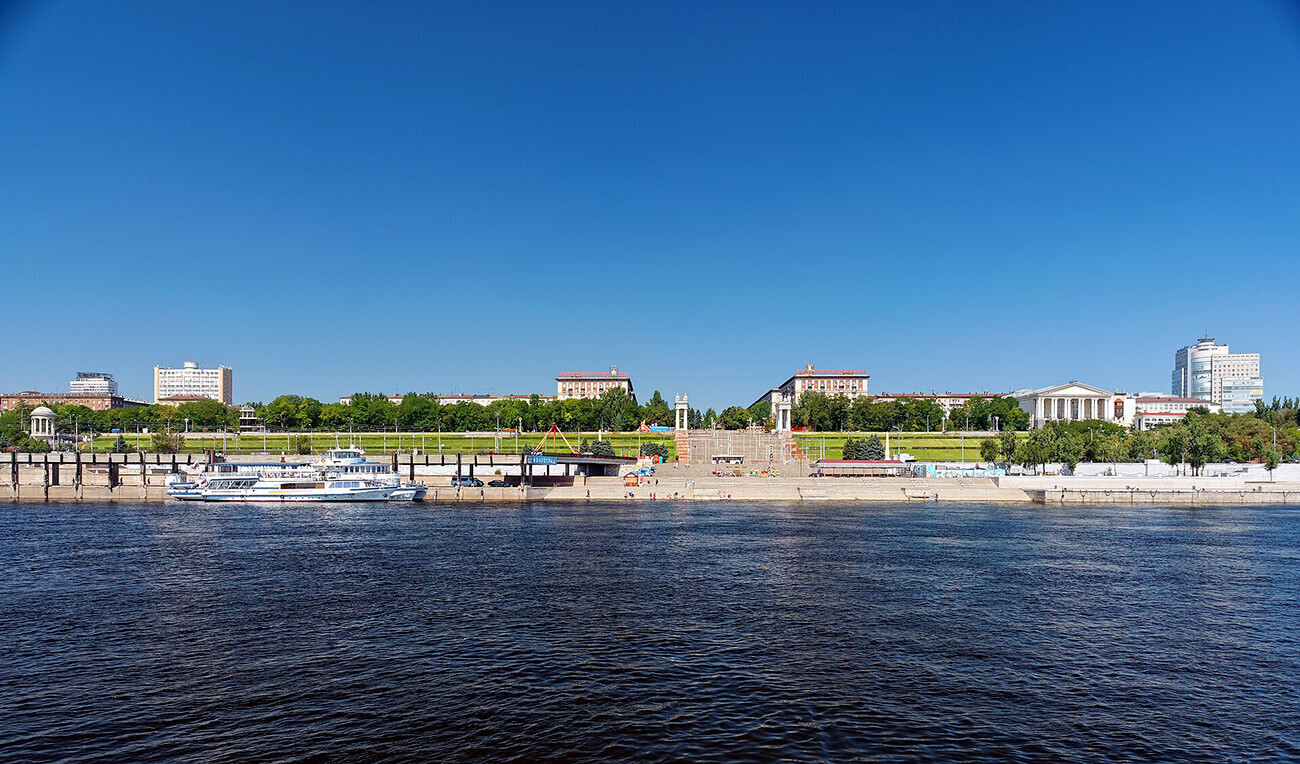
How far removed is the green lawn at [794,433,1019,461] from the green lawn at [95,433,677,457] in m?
27.2

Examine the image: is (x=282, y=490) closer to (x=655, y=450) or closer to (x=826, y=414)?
(x=655, y=450)

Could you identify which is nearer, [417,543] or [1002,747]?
[1002,747]

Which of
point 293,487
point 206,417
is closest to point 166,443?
point 206,417

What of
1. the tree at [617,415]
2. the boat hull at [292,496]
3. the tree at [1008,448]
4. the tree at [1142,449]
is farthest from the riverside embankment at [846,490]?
the tree at [617,415]

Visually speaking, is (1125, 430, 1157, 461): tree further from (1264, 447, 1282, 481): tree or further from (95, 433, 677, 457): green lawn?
(95, 433, 677, 457): green lawn

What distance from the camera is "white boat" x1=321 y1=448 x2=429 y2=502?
8394cm

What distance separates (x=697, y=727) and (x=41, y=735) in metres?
15.8

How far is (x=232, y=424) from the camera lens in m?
192

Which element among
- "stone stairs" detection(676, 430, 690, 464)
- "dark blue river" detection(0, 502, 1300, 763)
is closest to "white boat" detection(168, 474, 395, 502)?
"dark blue river" detection(0, 502, 1300, 763)

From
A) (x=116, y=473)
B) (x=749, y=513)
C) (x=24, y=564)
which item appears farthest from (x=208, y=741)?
(x=116, y=473)

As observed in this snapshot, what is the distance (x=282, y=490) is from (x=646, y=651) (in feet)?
222

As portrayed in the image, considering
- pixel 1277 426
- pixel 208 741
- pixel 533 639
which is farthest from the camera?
pixel 1277 426

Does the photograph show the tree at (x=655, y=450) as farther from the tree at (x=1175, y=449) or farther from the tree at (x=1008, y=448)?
the tree at (x=1175, y=449)

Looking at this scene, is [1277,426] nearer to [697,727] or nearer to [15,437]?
[697,727]
